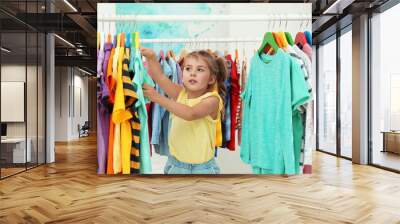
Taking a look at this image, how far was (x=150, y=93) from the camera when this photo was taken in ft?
16.4

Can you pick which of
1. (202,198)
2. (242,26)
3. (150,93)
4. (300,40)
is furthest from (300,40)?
(202,198)

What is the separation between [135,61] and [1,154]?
7.31 feet

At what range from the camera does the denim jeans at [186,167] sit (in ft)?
16.6

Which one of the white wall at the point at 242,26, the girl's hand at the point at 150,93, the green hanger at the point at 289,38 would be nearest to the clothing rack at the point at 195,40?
the white wall at the point at 242,26

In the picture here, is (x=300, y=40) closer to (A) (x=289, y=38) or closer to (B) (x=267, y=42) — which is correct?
(A) (x=289, y=38)

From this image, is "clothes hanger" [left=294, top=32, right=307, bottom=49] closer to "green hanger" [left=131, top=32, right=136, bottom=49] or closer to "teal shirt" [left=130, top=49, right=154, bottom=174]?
"teal shirt" [left=130, top=49, right=154, bottom=174]

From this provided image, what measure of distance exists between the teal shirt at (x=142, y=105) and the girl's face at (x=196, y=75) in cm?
47

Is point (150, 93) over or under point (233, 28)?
under

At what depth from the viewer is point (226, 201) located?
13.1ft

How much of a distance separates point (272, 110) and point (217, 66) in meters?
0.92

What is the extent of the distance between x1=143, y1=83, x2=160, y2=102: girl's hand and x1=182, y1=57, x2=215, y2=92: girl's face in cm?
41

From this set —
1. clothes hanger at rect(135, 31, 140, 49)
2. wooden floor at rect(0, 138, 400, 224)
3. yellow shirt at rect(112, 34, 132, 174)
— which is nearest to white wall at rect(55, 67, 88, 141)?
wooden floor at rect(0, 138, 400, 224)

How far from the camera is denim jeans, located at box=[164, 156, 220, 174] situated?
5.05 metres

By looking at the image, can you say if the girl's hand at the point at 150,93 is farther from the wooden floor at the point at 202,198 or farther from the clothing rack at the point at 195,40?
the wooden floor at the point at 202,198
